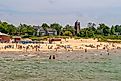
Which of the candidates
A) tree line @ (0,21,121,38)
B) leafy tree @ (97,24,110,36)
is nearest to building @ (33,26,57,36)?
tree line @ (0,21,121,38)

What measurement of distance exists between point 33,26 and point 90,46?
67.1 m

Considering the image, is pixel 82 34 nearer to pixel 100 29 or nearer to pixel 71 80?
pixel 100 29

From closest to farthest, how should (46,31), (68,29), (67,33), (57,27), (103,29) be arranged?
(67,33) < (46,31) < (68,29) < (57,27) < (103,29)

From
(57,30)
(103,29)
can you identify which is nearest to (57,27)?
(57,30)

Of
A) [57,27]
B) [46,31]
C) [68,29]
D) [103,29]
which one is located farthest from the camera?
[103,29]

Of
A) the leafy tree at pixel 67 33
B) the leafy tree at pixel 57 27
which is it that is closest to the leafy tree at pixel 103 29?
the leafy tree at pixel 57 27

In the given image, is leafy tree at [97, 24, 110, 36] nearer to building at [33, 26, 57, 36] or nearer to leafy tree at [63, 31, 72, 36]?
leafy tree at [63, 31, 72, 36]

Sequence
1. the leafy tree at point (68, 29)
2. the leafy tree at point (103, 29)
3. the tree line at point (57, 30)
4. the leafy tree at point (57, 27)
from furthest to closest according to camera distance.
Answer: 1. the leafy tree at point (103, 29)
2. the leafy tree at point (57, 27)
3. the leafy tree at point (68, 29)
4. the tree line at point (57, 30)

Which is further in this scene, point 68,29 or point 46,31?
point 68,29

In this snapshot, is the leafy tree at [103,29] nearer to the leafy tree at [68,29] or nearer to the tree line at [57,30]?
the tree line at [57,30]

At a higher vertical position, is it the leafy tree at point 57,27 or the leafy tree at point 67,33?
the leafy tree at point 57,27

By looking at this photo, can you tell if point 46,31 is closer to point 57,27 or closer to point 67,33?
point 57,27

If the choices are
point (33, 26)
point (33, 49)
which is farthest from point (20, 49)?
point (33, 26)

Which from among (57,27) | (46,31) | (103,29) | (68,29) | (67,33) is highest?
(57,27)
